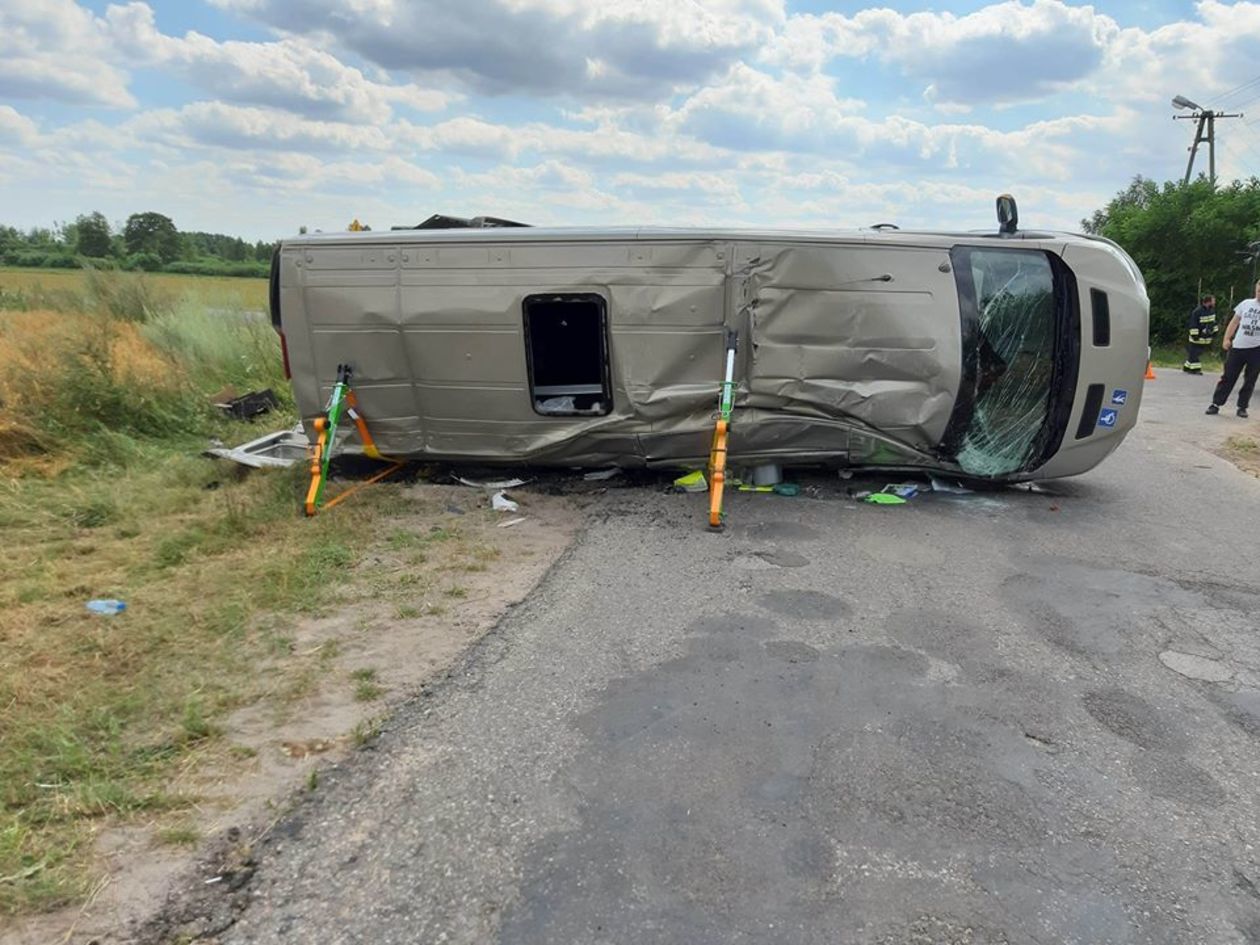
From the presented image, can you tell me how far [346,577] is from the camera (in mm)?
4910

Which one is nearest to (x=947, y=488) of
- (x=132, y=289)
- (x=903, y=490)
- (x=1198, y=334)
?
(x=903, y=490)

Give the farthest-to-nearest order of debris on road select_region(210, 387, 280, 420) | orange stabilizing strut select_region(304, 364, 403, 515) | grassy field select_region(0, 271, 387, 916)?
debris on road select_region(210, 387, 280, 420)
orange stabilizing strut select_region(304, 364, 403, 515)
grassy field select_region(0, 271, 387, 916)

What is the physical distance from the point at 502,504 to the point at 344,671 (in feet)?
9.09

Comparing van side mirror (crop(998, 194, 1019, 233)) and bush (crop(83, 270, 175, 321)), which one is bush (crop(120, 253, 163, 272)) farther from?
van side mirror (crop(998, 194, 1019, 233))

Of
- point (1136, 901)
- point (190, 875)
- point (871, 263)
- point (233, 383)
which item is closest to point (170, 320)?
point (233, 383)

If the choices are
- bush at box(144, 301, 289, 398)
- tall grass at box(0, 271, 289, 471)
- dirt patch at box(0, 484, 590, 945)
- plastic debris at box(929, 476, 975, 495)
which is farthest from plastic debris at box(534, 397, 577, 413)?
bush at box(144, 301, 289, 398)

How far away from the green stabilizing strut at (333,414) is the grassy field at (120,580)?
27cm

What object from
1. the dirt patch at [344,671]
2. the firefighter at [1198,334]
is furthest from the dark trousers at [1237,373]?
the dirt patch at [344,671]

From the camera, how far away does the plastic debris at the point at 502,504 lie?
6.35 metres

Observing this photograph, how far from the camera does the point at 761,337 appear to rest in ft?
20.6

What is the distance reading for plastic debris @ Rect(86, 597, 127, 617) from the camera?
4469 mm

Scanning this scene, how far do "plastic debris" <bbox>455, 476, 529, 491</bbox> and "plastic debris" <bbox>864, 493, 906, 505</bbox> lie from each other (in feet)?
9.44

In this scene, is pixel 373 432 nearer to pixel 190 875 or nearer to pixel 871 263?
pixel 871 263

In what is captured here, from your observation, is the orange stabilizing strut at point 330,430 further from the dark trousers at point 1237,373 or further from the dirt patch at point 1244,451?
the dark trousers at point 1237,373
